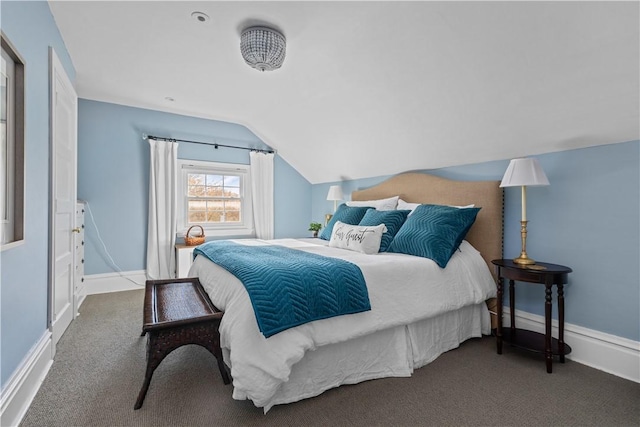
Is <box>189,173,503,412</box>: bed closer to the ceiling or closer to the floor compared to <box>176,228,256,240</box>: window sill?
closer to the floor

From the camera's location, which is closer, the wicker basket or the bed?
the bed

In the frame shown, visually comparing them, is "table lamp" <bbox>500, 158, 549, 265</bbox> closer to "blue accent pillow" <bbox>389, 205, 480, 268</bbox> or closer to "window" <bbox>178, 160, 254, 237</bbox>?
"blue accent pillow" <bbox>389, 205, 480, 268</bbox>

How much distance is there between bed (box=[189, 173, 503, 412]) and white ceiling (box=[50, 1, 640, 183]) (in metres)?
0.64

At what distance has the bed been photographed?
153 cm

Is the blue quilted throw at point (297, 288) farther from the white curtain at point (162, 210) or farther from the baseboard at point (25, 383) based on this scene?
the white curtain at point (162, 210)

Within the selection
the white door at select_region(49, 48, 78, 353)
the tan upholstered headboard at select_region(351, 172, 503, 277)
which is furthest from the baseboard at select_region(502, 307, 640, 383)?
the white door at select_region(49, 48, 78, 353)

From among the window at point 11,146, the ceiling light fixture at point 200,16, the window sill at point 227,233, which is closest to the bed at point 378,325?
the window at point 11,146

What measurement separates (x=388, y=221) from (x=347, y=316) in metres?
1.23

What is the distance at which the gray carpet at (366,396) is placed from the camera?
1.54m

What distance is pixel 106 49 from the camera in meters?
2.79

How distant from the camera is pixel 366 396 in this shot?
173 centimetres

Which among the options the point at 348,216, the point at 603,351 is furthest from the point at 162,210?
the point at 603,351

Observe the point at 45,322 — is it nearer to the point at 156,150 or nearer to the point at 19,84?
the point at 19,84

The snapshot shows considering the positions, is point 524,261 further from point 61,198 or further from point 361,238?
point 61,198
